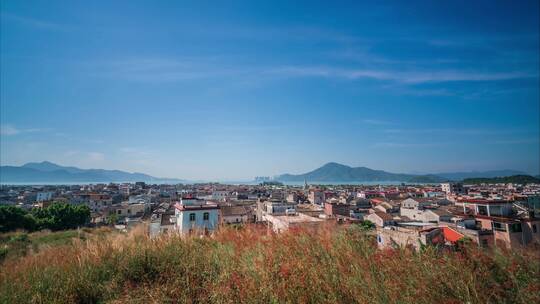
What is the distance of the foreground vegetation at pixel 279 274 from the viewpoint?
232 centimetres

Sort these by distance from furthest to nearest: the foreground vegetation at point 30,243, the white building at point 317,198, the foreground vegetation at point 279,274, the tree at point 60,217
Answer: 1. the white building at point 317,198
2. the tree at point 60,217
3. the foreground vegetation at point 30,243
4. the foreground vegetation at point 279,274

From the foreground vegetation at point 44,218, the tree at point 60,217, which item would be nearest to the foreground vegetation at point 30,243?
the foreground vegetation at point 44,218

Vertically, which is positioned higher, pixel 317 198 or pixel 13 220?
pixel 13 220

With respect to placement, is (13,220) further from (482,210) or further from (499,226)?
(482,210)

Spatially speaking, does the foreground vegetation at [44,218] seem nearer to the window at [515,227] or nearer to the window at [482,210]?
the window at [515,227]

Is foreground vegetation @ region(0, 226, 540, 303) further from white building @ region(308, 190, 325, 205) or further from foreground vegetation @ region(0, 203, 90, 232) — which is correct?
white building @ region(308, 190, 325, 205)

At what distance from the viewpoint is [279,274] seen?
8.36 ft

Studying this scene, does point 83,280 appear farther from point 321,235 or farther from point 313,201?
point 313,201

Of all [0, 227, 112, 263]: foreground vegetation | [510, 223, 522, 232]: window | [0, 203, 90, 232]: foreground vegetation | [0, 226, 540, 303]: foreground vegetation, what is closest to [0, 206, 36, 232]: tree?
[0, 203, 90, 232]: foreground vegetation

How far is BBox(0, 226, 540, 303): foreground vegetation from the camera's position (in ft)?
7.63

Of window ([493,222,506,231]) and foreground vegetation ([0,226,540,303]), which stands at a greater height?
foreground vegetation ([0,226,540,303])

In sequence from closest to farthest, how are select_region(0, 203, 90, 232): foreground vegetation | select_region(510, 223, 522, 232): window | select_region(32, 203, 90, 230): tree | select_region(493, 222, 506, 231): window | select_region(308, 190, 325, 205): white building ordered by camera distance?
select_region(510, 223, 522, 232): window < select_region(493, 222, 506, 231): window < select_region(0, 203, 90, 232): foreground vegetation < select_region(32, 203, 90, 230): tree < select_region(308, 190, 325, 205): white building

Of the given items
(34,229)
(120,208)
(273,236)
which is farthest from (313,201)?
(273,236)

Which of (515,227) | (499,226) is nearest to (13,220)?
(499,226)
